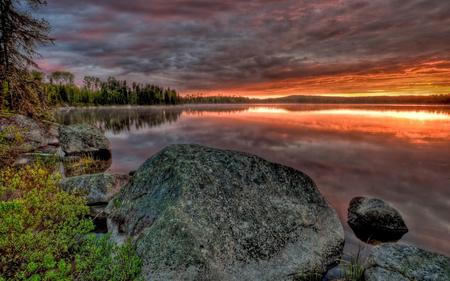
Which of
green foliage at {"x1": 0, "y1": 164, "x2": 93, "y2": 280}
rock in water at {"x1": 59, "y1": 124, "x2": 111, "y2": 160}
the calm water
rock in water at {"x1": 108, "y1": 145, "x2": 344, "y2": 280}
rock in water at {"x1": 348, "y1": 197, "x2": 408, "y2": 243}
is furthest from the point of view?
rock in water at {"x1": 59, "y1": 124, "x2": 111, "y2": 160}

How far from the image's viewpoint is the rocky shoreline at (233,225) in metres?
5.45

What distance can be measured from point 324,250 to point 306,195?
157 centimetres

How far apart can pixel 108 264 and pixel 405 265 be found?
6690 mm

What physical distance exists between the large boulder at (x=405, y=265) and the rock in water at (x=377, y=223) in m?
3.95

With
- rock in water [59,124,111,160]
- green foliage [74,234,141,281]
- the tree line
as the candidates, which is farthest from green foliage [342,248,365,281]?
the tree line

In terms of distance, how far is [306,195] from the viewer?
7.66 m

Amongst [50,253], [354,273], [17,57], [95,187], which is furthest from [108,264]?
[17,57]

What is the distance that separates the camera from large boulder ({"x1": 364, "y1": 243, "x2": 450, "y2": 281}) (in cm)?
551

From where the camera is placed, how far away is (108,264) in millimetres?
5465

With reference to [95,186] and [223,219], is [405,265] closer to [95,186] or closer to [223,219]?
[223,219]

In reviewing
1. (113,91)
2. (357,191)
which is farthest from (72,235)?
(113,91)

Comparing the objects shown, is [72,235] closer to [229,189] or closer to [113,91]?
[229,189]

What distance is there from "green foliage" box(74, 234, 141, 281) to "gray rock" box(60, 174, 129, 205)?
4.78 meters

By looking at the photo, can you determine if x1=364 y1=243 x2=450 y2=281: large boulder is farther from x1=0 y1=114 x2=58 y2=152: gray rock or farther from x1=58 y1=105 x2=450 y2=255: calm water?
x1=0 y1=114 x2=58 y2=152: gray rock
